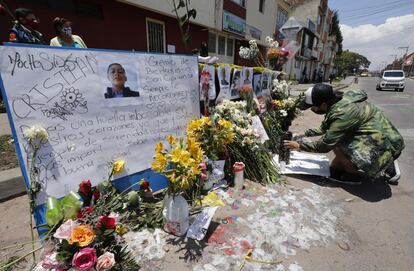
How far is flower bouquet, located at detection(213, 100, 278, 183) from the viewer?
2.64 metres

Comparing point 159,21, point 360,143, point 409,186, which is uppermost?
point 159,21

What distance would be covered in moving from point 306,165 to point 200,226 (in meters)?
2.06

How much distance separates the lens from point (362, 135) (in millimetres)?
2539

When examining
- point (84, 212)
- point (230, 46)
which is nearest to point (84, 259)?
point (84, 212)

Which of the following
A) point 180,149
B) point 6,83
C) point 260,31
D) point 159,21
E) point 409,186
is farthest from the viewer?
point 260,31

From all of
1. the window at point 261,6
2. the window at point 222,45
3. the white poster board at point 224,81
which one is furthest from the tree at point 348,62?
the white poster board at point 224,81

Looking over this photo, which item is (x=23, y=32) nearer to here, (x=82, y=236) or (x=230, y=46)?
(x=82, y=236)

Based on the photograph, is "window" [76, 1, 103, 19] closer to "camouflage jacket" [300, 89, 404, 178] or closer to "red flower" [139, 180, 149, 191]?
"red flower" [139, 180, 149, 191]

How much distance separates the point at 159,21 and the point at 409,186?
27.2ft

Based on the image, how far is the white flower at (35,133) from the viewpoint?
53.1 inches

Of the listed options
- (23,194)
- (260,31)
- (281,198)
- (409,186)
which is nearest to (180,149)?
(281,198)

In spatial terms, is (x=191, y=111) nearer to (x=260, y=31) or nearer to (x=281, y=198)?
(x=281, y=198)

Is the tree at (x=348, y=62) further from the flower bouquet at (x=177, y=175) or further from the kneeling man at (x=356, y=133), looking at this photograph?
the flower bouquet at (x=177, y=175)

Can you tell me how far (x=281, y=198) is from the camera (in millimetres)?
2418
